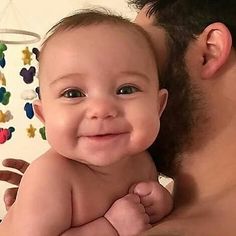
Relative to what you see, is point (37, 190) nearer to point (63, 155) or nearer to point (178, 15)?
point (63, 155)

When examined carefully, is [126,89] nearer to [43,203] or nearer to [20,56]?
[43,203]

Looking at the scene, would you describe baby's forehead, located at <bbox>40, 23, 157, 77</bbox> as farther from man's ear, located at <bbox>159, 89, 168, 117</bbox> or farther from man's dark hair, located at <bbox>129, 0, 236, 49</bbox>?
man's dark hair, located at <bbox>129, 0, 236, 49</bbox>

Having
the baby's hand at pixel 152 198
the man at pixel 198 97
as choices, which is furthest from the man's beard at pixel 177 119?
the baby's hand at pixel 152 198

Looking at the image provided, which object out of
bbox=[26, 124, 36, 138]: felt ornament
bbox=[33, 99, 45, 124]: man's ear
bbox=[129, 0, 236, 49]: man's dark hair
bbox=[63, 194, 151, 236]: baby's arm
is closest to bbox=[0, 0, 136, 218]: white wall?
bbox=[26, 124, 36, 138]: felt ornament

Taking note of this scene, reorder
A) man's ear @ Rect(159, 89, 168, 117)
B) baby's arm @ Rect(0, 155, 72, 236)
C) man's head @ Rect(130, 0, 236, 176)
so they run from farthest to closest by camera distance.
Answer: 1. man's head @ Rect(130, 0, 236, 176)
2. man's ear @ Rect(159, 89, 168, 117)
3. baby's arm @ Rect(0, 155, 72, 236)

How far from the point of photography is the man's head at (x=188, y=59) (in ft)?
3.20

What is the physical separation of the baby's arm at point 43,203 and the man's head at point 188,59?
0.27 metres

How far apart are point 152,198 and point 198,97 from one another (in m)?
0.22

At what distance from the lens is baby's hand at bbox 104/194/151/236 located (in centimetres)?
81

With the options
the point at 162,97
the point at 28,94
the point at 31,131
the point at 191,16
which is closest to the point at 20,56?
the point at 28,94

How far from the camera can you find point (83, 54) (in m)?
0.80

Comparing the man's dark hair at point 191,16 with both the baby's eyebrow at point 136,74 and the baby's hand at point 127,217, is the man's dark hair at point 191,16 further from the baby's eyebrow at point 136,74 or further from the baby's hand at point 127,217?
the baby's hand at point 127,217

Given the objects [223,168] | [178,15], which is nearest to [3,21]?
[178,15]

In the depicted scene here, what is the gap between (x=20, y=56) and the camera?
202 cm
